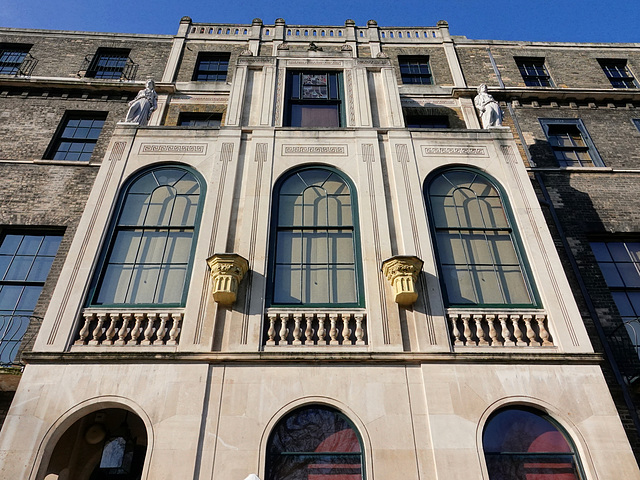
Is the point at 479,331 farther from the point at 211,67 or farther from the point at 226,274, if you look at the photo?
the point at 211,67

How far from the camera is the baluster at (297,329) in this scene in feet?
27.4

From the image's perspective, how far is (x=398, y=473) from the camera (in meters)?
7.00

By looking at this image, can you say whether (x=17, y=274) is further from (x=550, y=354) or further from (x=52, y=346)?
(x=550, y=354)

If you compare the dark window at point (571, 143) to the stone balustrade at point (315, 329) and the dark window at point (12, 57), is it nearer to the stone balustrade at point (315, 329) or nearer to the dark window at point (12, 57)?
the stone balustrade at point (315, 329)

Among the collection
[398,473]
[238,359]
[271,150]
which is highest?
[271,150]

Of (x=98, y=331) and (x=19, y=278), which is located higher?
(x=19, y=278)

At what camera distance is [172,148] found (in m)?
11.7

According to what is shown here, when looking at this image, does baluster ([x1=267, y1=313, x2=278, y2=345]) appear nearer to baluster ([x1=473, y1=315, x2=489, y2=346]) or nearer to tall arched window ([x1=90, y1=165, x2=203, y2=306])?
tall arched window ([x1=90, y1=165, x2=203, y2=306])

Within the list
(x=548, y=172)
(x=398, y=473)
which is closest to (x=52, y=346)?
(x=398, y=473)

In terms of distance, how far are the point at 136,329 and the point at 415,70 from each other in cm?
1448

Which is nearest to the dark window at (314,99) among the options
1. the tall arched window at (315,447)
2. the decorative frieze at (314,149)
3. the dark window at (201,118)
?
the decorative frieze at (314,149)

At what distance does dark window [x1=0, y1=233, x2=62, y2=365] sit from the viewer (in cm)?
966

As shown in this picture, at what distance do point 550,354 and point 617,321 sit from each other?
3.55m

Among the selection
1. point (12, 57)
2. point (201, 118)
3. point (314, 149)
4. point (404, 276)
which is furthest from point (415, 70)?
point (12, 57)
